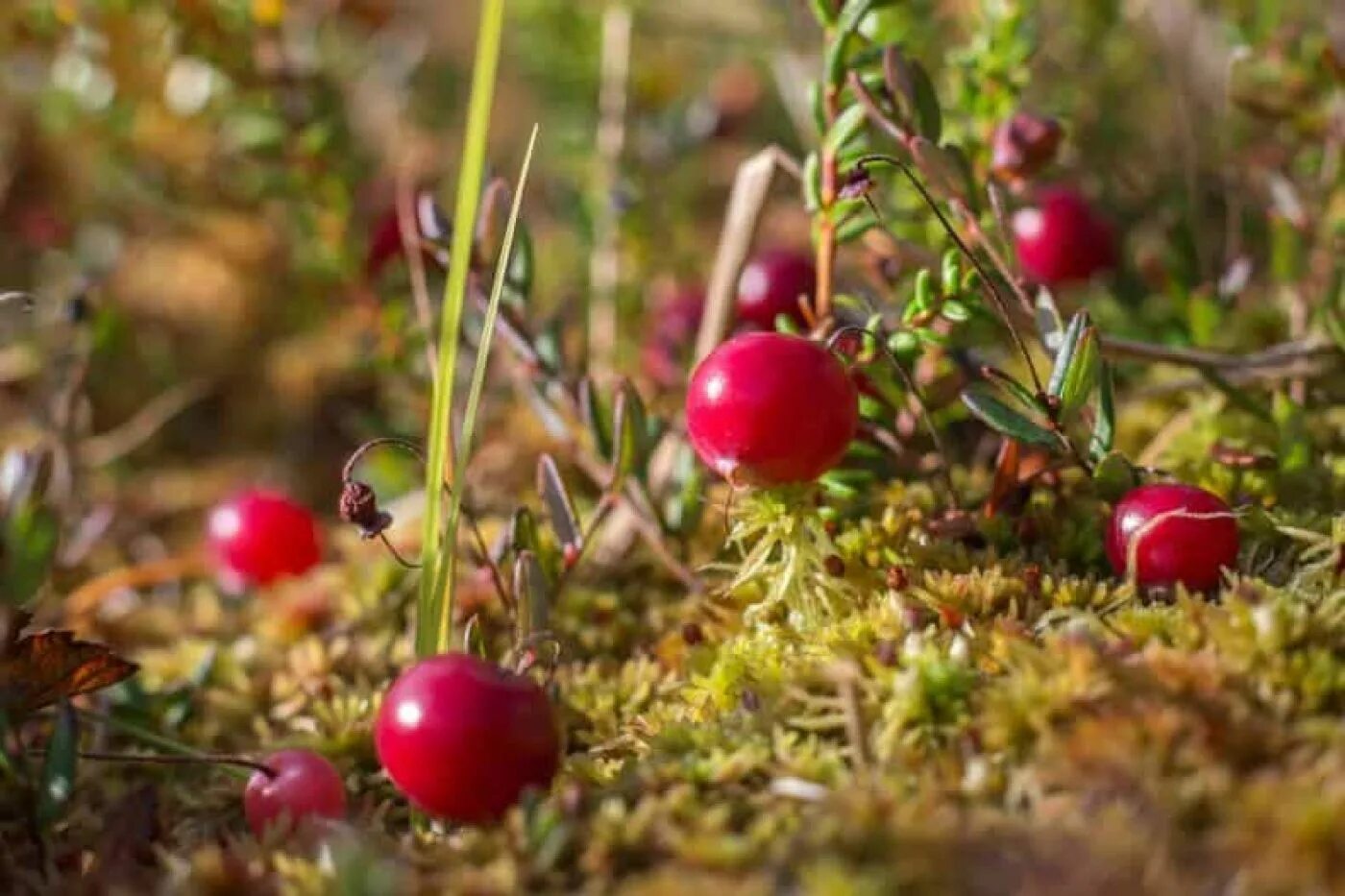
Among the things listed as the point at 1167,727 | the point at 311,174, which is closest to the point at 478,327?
the point at 311,174

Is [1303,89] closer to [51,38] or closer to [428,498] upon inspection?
[428,498]

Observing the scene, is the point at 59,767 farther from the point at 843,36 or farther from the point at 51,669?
the point at 843,36

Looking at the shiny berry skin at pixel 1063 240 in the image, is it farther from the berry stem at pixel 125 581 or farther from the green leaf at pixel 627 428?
the berry stem at pixel 125 581

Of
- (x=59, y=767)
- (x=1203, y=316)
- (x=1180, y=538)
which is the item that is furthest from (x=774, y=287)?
(x=59, y=767)

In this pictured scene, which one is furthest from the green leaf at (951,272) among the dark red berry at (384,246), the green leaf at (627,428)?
the dark red berry at (384,246)

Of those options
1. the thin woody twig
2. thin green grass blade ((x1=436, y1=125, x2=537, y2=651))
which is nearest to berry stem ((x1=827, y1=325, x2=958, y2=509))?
thin green grass blade ((x1=436, y1=125, x2=537, y2=651))

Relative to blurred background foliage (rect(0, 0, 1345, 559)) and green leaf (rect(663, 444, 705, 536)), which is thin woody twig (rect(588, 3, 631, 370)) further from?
green leaf (rect(663, 444, 705, 536))
